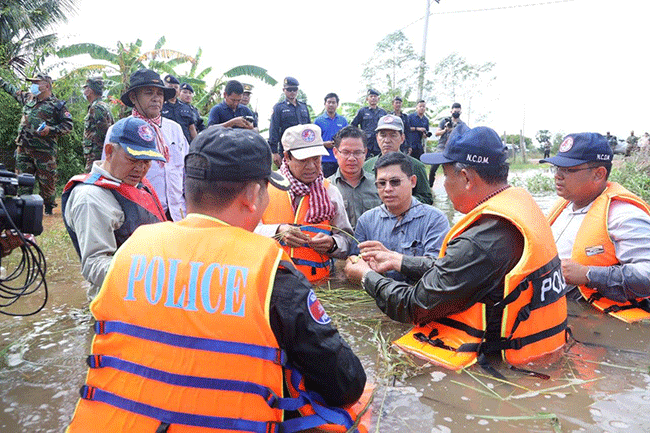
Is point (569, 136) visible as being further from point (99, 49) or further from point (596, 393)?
point (99, 49)

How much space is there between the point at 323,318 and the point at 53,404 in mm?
1772

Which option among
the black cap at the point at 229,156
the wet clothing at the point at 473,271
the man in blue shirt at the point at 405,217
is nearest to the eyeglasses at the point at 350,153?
the man in blue shirt at the point at 405,217

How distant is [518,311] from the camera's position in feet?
8.52

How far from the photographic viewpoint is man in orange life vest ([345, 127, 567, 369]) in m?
2.56

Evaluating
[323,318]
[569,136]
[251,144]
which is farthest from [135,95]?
[569,136]

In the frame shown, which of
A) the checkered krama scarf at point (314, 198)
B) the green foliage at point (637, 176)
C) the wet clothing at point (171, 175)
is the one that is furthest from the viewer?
the green foliage at point (637, 176)

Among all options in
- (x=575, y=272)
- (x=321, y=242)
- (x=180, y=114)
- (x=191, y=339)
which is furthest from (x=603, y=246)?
(x=180, y=114)

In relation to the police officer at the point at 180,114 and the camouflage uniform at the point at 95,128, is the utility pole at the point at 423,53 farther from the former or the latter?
the camouflage uniform at the point at 95,128

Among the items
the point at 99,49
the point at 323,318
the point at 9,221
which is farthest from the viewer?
the point at 99,49

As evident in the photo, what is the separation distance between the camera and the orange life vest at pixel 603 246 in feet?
11.9

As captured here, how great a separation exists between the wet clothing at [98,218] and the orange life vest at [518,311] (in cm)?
191

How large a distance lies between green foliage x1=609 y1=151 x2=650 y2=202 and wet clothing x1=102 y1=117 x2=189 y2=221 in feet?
29.6

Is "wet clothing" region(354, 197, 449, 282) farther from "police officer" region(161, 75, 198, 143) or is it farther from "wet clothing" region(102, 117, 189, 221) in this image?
"police officer" region(161, 75, 198, 143)

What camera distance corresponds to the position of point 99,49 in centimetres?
1354
